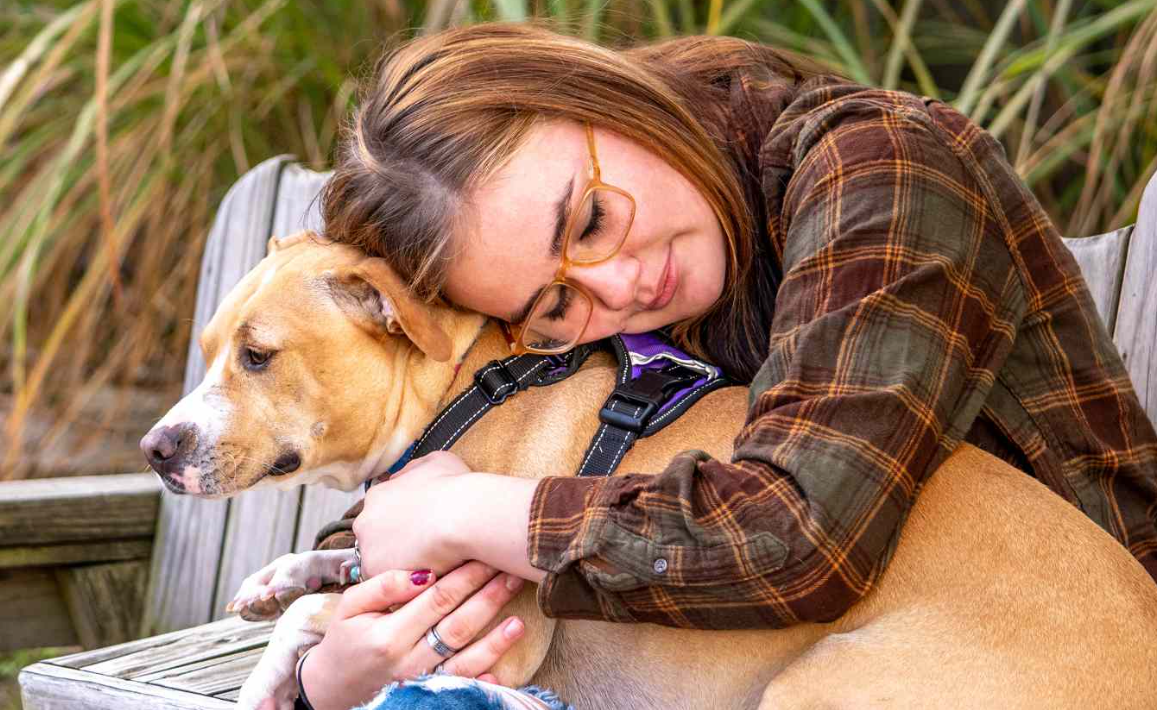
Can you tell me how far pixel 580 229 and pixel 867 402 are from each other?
591 mm

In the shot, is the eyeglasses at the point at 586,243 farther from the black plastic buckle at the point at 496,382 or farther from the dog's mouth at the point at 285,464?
the dog's mouth at the point at 285,464

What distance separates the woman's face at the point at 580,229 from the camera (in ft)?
6.81

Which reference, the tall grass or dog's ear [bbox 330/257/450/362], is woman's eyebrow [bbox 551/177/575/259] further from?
the tall grass

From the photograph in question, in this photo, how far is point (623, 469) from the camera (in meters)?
2.13

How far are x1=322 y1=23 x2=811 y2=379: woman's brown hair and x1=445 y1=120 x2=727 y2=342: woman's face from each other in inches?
0.9

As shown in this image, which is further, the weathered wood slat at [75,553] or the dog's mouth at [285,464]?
the weathered wood slat at [75,553]

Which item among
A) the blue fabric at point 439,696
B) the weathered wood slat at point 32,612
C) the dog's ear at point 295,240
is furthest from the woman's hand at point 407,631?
the weathered wood slat at point 32,612

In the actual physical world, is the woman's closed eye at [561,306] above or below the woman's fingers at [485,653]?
Result: above

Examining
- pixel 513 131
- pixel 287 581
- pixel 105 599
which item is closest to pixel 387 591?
pixel 287 581

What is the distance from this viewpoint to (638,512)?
177 centimetres

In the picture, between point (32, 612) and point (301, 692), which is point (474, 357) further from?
point (32, 612)

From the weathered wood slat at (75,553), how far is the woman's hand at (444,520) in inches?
52.4

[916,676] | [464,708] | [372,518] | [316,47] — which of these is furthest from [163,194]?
[916,676]

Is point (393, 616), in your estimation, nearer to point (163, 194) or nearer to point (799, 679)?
point (799, 679)
